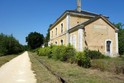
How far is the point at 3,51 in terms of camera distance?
155 feet

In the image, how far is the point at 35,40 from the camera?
82.8 metres

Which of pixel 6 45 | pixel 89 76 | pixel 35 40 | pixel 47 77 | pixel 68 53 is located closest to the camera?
pixel 89 76

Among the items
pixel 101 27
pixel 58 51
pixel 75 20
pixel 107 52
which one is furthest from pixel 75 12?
pixel 58 51

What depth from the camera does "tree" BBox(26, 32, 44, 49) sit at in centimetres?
8247

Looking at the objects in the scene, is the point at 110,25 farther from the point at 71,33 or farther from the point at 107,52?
the point at 71,33

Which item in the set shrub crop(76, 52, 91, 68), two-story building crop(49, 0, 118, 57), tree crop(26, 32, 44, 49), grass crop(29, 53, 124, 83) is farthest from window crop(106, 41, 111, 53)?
tree crop(26, 32, 44, 49)

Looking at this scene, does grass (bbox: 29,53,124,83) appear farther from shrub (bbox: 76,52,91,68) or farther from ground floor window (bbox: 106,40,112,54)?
ground floor window (bbox: 106,40,112,54)

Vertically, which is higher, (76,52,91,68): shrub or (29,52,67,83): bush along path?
(76,52,91,68): shrub

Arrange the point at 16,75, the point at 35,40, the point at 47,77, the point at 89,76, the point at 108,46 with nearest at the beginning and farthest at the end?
the point at 89,76
the point at 47,77
the point at 16,75
the point at 108,46
the point at 35,40

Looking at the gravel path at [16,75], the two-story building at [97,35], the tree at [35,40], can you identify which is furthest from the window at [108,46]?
the tree at [35,40]

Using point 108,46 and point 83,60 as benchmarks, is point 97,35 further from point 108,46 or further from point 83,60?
point 83,60

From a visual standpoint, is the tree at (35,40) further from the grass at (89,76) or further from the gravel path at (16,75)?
the grass at (89,76)

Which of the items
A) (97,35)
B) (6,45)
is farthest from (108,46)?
(6,45)

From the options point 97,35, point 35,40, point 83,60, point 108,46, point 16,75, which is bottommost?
point 16,75
